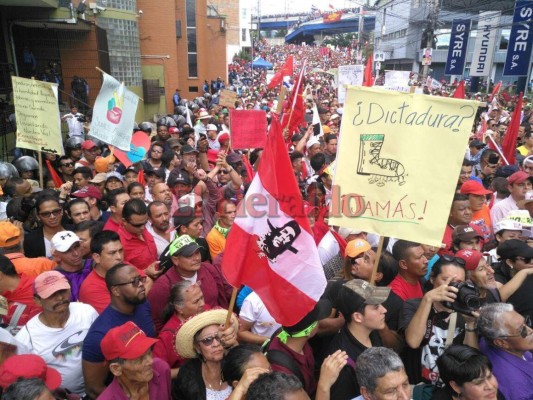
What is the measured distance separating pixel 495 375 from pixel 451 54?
21729mm

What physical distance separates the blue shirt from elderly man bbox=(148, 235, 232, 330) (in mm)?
124

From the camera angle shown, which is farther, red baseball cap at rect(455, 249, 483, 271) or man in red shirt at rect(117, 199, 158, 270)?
man in red shirt at rect(117, 199, 158, 270)

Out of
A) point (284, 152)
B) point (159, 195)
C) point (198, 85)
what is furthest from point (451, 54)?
point (284, 152)

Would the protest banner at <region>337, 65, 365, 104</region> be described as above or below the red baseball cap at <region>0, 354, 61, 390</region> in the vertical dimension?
above

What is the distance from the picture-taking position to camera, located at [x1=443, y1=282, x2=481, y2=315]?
9.00ft

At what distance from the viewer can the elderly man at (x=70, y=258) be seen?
3.72 meters

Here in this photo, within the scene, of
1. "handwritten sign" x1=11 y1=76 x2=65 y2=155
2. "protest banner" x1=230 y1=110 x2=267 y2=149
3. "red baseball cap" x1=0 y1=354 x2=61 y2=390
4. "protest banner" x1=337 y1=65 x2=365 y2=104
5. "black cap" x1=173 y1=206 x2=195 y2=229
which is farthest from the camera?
"protest banner" x1=337 y1=65 x2=365 y2=104

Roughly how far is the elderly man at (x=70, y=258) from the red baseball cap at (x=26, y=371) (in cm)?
127

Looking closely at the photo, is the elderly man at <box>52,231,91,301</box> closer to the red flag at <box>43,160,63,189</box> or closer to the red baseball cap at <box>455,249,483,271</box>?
the red baseball cap at <box>455,249,483,271</box>

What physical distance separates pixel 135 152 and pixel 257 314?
5.02 metres

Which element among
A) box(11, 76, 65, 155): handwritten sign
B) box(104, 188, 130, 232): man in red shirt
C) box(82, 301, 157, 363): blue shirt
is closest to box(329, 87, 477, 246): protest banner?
box(82, 301, 157, 363): blue shirt

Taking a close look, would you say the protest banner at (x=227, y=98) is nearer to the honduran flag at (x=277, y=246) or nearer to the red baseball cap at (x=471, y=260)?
the red baseball cap at (x=471, y=260)

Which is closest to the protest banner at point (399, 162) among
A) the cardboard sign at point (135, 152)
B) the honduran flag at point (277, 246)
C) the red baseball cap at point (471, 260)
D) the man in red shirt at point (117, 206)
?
the honduran flag at point (277, 246)

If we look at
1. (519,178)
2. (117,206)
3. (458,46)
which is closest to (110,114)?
(117,206)
